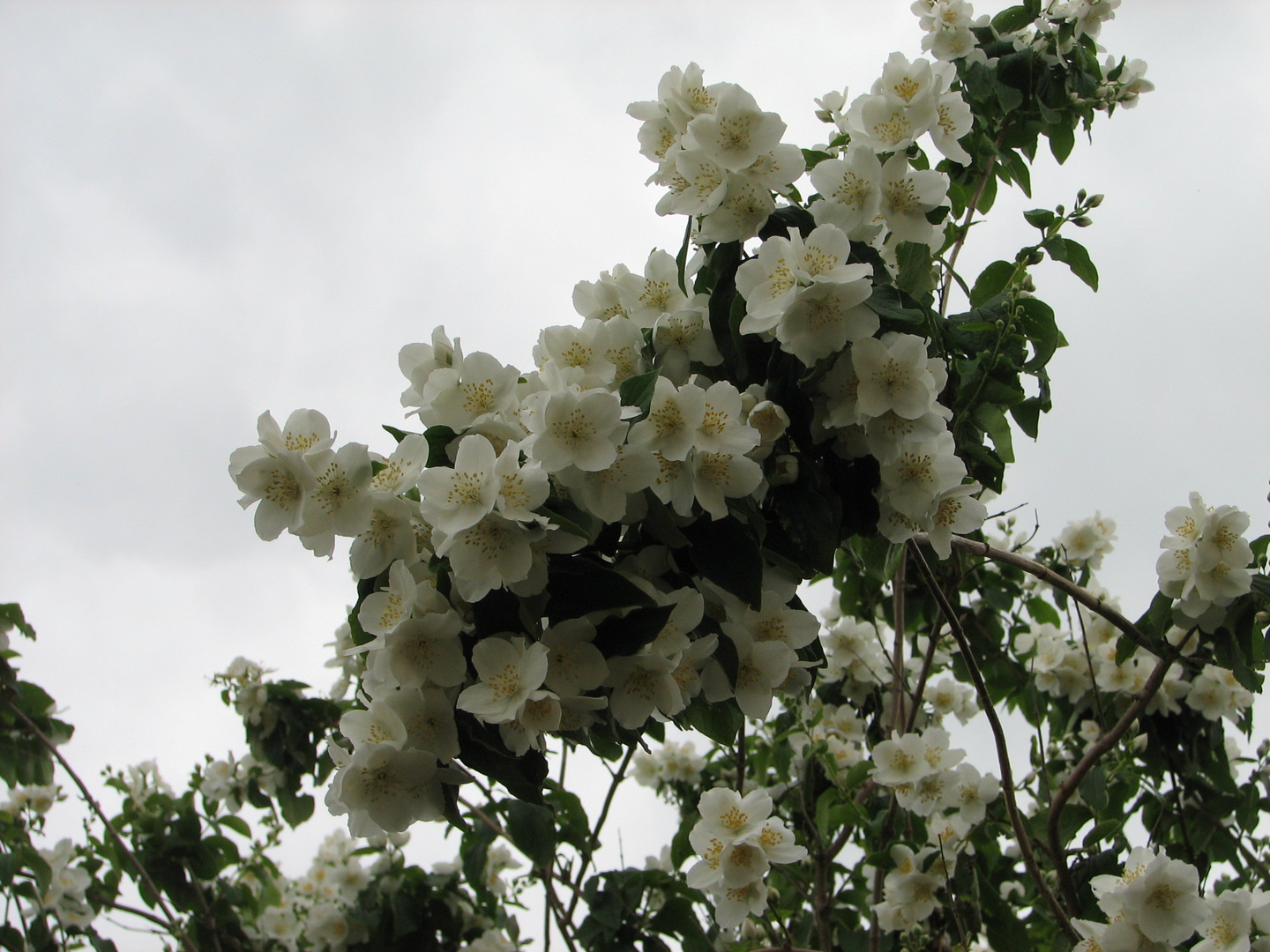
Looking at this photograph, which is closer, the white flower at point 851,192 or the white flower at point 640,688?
the white flower at point 640,688

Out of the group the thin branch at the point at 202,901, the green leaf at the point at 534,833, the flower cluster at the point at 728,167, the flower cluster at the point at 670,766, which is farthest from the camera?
the flower cluster at the point at 670,766

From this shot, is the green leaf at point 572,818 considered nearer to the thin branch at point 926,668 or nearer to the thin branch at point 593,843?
the thin branch at point 593,843

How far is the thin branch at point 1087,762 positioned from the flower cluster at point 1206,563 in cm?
8

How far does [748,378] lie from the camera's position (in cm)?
116

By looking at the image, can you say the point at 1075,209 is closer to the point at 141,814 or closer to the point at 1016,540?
the point at 1016,540

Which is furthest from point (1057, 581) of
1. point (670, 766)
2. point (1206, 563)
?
point (670, 766)

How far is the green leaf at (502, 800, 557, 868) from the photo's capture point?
178 centimetres

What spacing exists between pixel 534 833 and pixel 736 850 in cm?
49

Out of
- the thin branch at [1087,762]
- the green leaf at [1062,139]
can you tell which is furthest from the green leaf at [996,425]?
the green leaf at [1062,139]

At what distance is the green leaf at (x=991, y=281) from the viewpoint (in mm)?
1666

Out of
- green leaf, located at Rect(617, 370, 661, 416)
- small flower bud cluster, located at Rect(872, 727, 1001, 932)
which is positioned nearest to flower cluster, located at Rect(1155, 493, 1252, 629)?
small flower bud cluster, located at Rect(872, 727, 1001, 932)

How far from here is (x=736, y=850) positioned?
148cm

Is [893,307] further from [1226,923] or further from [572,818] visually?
[572,818]

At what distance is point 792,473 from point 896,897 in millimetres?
1438
